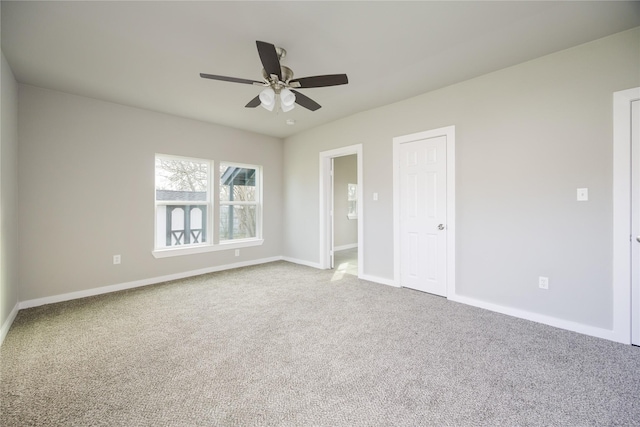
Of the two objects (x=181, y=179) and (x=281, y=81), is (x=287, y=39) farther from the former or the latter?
(x=181, y=179)

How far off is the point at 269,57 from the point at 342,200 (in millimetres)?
5646

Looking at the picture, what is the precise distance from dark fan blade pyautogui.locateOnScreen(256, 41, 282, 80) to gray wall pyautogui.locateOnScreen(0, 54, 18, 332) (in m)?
2.53

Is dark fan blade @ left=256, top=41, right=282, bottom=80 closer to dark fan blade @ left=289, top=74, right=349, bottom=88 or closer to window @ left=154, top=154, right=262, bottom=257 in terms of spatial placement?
dark fan blade @ left=289, top=74, right=349, bottom=88

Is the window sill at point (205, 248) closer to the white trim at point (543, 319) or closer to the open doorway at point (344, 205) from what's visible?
the open doorway at point (344, 205)

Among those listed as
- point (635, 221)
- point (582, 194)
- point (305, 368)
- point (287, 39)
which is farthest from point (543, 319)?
point (287, 39)

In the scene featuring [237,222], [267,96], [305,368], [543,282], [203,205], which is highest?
[267,96]

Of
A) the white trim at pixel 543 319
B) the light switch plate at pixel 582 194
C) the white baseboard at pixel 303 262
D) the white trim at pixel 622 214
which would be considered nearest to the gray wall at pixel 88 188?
the white baseboard at pixel 303 262

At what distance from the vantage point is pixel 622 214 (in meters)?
2.34

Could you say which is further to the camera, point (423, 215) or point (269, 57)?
point (423, 215)

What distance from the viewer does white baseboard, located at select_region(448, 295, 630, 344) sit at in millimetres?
2414

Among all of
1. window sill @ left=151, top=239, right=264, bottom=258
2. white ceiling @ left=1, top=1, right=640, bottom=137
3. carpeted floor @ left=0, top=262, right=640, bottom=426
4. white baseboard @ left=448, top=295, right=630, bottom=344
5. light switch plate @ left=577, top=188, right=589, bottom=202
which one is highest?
white ceiling @ left=1, top=1, right=640, bottom=137

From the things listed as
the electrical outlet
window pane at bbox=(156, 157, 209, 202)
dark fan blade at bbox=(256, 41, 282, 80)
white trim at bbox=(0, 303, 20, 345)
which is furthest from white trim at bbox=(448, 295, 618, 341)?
white trim at bbox=(0, 303, 20, 345)

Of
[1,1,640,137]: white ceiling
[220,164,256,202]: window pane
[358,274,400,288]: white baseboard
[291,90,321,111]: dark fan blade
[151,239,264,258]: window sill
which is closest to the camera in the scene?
[1,1,640,137]: white ceiling

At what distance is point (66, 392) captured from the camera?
68.0 inches
